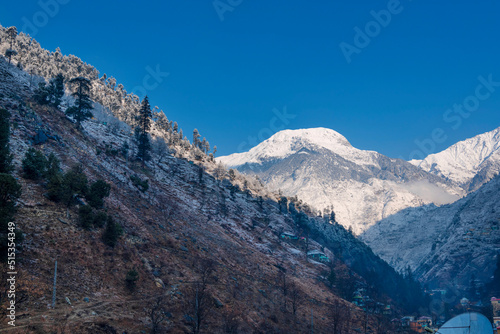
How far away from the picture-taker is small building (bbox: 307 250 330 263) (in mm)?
115000

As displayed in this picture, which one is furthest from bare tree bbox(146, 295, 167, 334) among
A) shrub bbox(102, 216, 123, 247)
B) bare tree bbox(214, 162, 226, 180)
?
bare tree bbox(214, 162, 226, 180)

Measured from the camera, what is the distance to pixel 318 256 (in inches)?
4646

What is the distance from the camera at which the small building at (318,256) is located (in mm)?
115000

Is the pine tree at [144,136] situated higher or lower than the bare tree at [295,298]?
higher

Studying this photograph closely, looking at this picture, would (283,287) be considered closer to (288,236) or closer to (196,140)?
(288,236)

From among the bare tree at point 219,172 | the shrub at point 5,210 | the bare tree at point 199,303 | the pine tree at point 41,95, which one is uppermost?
the bare tree at point 219,172

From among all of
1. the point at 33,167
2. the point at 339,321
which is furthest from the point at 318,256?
the point at 33,167

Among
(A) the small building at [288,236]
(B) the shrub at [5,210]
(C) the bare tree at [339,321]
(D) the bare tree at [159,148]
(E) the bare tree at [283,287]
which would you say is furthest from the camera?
(A) the small building at [288,236]

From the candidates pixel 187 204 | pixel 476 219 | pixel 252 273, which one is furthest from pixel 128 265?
pixel 476 219

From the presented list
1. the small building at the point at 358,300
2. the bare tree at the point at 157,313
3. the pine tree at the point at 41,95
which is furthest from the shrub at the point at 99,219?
the small building at the point at 358,300

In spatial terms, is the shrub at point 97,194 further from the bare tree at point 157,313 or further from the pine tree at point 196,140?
the pine tree at point 196,140

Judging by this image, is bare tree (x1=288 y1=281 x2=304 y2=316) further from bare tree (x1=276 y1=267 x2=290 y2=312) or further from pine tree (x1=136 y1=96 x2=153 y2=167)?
pine tree (x1=136 y1=96 x2=153 y2=167)

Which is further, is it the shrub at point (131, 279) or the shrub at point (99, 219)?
the shrub at point (99, 219)

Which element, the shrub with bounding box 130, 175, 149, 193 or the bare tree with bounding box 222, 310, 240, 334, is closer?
the bare tree with bounding box 222, 310, 240, 334
